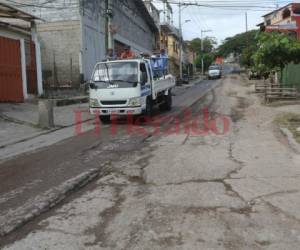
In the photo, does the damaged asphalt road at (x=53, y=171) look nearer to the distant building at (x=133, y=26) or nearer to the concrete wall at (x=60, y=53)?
the concrete wall at (x=60, y=53)

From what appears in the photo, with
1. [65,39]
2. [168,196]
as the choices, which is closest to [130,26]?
[65,39]

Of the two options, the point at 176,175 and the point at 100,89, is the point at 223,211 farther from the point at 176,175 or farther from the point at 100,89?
the point at 100,89

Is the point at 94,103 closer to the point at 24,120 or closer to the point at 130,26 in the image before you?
the point at 24,120

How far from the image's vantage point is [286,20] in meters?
49.0

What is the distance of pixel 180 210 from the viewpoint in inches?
254

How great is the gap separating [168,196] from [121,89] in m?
9.38

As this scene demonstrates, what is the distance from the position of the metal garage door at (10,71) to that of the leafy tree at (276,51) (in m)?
11.2

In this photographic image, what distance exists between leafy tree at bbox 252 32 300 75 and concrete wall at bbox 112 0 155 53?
56.8ft

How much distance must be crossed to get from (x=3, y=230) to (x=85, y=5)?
27274mm

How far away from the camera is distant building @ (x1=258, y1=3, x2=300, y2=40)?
127ft

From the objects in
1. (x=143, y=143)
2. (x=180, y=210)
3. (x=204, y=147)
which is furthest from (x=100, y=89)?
(x=180, y=210)

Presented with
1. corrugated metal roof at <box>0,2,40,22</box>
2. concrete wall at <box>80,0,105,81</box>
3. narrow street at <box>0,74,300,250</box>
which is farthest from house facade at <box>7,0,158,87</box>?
narrow street at <box>0,74,300,250</box>

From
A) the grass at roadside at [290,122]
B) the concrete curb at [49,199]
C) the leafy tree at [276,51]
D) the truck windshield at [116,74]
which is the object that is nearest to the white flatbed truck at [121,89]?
the truck windshield at [116,74]

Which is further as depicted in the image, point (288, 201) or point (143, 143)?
point (143, 143)
